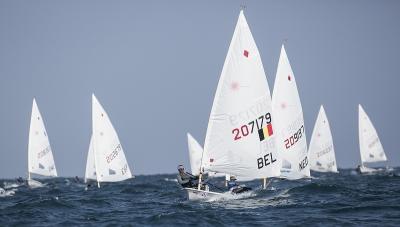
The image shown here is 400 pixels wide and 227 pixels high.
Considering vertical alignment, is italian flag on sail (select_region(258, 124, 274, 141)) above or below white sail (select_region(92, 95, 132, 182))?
below

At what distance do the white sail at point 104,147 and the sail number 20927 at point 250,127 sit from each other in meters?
20.9

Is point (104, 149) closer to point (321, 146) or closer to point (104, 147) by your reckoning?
point (104, 147)

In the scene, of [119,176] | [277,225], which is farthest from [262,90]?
[119,176]

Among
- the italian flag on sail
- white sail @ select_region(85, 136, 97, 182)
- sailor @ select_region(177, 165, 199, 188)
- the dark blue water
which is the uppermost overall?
white sail @ select_region(85, 136, 97, 182)

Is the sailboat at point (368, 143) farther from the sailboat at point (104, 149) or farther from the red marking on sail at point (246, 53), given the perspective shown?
the red marking on sail at point (246, 53)

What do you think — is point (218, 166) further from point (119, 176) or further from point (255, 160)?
point (119, 176)

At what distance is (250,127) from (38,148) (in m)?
33.8

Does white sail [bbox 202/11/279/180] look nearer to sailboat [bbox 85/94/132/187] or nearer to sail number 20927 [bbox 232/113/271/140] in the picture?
sail number 20927 [bbox 232/113/271/140]

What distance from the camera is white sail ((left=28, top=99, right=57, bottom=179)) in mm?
57478

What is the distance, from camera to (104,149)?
161 feet

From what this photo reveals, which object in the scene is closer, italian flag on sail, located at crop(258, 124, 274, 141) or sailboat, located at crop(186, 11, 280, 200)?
sailboat, located at crop(186, 11, 280, 200)

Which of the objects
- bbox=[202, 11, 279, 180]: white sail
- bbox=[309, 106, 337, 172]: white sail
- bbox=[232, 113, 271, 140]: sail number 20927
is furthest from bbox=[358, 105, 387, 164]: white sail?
bbox=[202, 11, 279, 180]: white sail

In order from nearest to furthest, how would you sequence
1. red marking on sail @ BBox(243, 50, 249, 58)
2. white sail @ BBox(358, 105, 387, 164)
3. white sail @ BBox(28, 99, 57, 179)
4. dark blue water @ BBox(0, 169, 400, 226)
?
1. dark blue water @ BBox(0, 169, 400, 226)
2. red marking on sail @ BBox(243, 50, 249, 58)
3. white sail @ BBox(28, 99, 57, 179)
4. white sail @ BBox(358, 105, 387, 164)

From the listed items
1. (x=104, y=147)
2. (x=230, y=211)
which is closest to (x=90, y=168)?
(x=104, y=147)
